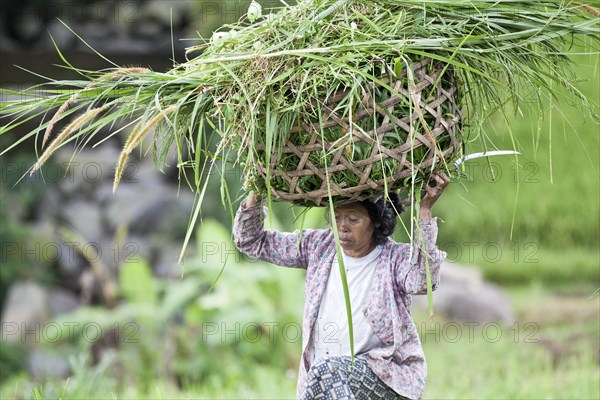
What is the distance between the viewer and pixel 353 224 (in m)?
3.27

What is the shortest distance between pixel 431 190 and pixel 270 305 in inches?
175

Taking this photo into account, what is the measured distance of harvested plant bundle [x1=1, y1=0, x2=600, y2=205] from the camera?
2818mm

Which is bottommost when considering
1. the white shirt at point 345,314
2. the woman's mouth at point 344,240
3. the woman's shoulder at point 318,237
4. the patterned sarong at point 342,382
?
the patterned sarong at point 342,382

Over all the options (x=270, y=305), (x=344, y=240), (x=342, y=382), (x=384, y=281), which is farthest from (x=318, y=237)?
(x=270, y=305)

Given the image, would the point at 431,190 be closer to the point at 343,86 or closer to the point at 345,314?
the point at 343,86

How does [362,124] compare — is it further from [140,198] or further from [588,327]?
[140,198]

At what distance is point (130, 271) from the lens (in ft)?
24.9

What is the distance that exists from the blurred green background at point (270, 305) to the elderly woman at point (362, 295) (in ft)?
3.96

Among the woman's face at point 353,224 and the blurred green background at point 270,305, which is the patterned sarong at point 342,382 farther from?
the blurred green background at point 270,305

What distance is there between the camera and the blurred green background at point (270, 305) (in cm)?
585

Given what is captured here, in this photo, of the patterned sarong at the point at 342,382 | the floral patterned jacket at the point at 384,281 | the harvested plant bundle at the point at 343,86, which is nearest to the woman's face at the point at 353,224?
the floral patterned jacket at the point at 384,281

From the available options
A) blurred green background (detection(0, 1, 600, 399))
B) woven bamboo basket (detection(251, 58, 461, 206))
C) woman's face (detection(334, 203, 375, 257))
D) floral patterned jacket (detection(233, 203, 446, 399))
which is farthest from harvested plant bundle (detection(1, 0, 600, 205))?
blurred green background (detection(0, 1, 600, 399))

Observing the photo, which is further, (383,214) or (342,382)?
(383,214)

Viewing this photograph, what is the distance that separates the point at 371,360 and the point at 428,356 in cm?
412
